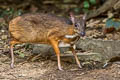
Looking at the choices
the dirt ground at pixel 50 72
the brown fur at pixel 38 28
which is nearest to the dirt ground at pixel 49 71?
the dirt ground at pixel 50 72

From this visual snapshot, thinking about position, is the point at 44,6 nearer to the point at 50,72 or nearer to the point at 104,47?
the point at 104,47

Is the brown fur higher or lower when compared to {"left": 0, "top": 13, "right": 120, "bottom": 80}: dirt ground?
higher

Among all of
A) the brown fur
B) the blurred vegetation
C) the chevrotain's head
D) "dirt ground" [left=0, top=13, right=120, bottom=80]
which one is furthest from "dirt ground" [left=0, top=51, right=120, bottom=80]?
the blurred vegetation

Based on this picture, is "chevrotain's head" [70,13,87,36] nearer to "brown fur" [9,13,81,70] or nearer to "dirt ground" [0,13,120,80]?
"brown fur" [9,13,81,70]

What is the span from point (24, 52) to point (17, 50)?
21 centimetres

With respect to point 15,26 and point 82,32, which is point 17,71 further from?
point 82,32

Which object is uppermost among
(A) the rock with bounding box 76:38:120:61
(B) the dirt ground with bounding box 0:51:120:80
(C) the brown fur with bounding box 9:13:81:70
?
(C) the brown fur with bounding box 9:13:81:70

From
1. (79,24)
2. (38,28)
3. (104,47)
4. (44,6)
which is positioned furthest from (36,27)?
(44,6)

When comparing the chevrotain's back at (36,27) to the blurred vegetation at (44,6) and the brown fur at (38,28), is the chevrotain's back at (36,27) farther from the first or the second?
the blurred vegetation at (44,6)

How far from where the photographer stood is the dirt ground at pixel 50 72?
6184mm

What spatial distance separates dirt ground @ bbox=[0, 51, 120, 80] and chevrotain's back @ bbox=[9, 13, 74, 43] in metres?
0.58

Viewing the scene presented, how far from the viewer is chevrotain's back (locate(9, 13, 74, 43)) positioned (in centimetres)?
695

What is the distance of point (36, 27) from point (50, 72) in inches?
44.3

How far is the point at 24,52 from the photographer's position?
792cm
